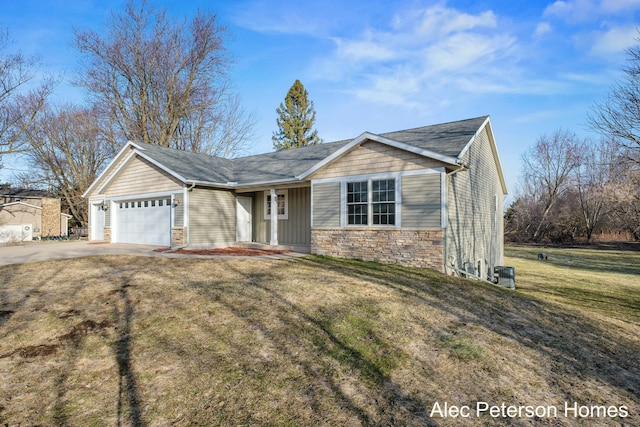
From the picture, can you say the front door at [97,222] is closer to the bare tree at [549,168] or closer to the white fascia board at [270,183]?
the white fascia board at [270,183]

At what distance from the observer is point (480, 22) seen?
12133mm

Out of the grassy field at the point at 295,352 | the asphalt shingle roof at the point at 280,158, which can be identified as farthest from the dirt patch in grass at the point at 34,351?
the asphalt shingle roof at the point at 280,158

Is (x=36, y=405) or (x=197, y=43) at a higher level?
(x=197, y=43)

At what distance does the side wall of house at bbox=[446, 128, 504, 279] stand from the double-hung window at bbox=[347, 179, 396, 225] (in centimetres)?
163

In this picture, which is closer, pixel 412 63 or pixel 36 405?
pixel 36 405

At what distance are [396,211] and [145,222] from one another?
11496 mm

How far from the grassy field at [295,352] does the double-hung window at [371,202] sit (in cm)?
→ 295

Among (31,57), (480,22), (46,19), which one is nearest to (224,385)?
(480,22)

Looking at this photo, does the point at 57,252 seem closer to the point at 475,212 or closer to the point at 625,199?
the point at 475,212

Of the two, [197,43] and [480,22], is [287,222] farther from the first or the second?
[197,43]

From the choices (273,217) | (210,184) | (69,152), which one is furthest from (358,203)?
(69,152)

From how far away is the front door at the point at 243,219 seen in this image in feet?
51.2

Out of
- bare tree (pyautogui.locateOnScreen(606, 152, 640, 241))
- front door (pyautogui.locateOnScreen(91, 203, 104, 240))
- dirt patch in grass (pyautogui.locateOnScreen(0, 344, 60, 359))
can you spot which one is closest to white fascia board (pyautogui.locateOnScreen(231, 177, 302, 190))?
front door (pyautogui.locateOnScreen(91, 203, 104, 240))

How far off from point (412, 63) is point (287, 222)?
8228 mm
